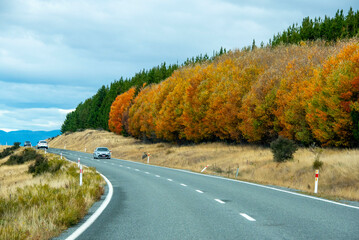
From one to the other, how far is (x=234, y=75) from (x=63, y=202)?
4490 cm

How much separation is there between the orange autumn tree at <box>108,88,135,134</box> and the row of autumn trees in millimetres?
32773

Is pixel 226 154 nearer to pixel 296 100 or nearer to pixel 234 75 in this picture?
pixel 296 100

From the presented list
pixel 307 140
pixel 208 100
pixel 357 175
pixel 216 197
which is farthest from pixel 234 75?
pixel 216 197

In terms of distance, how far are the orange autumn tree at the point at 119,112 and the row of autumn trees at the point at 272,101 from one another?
3277 cm

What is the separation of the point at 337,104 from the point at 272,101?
11224mm

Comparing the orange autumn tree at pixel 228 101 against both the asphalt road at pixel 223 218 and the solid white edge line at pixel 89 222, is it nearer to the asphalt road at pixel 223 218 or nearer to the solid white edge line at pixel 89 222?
the asphalt road at pixel 223 218

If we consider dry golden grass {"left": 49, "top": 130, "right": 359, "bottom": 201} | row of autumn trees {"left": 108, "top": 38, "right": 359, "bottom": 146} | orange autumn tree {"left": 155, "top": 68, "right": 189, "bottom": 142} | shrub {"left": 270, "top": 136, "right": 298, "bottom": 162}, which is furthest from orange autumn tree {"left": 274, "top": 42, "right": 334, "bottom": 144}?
orange autumn tree {"left": 155, "top": 68, "right": 189, "bottom": 142}

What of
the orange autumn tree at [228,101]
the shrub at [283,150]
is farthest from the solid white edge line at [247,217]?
the orange autumn tree at [228,101]

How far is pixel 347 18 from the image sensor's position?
308 feet

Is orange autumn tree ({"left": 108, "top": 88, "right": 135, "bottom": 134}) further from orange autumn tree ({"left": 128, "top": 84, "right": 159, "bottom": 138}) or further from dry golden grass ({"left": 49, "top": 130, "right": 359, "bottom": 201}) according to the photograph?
dry golden grass ({"left": 49, "top": 130, "right": 359, "bottom": 201})

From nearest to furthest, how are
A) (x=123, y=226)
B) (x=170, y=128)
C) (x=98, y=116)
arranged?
(x=123, y=226) < (x=170, y=128) < (x=98, y=116)

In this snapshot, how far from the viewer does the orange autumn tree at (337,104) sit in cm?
3011

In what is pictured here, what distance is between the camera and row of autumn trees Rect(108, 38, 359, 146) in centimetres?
3102

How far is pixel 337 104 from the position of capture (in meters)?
30.8
